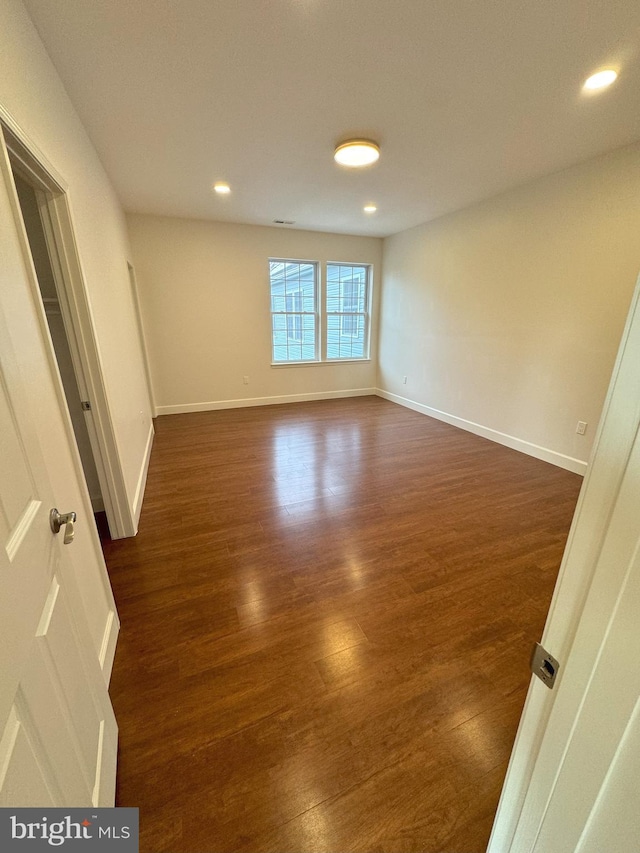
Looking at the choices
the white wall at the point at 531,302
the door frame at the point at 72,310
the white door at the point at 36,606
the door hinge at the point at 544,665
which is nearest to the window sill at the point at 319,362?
the white wall at the point at 531,302

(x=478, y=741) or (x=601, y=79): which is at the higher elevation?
(x=601, y=79)

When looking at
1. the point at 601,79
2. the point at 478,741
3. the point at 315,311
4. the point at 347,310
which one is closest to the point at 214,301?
the point at 315,311

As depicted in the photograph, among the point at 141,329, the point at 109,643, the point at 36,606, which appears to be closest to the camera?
the point at 36,606

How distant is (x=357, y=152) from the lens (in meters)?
2.49

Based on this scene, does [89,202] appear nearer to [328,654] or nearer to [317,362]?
[328,654]

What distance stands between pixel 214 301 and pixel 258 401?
167cm

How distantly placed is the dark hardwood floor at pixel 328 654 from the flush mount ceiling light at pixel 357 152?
2645 millimetres

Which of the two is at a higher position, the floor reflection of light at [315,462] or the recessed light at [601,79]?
the recessed light at [601,79]

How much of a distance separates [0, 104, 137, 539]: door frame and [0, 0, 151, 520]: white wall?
8cm

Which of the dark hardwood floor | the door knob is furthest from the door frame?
the door knob

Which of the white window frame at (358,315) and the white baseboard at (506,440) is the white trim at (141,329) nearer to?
the white window frame at (358,315)

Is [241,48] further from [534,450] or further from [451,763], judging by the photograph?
[534,450]

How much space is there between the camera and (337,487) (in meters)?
2.93

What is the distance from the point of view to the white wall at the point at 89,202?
1.29 metres
